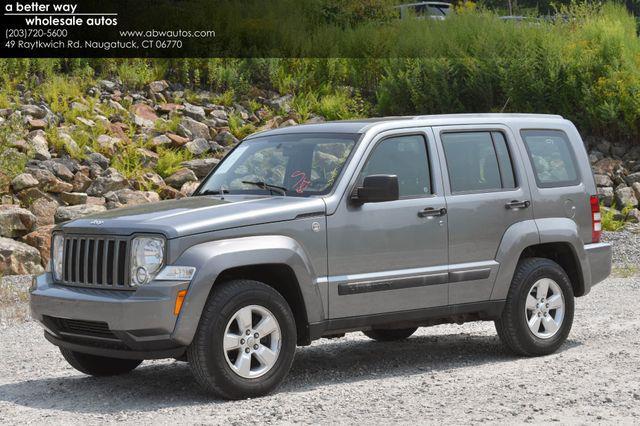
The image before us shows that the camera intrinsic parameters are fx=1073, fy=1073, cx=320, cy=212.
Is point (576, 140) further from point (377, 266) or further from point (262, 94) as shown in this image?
point (262, 94)

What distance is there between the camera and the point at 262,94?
71.9 ft

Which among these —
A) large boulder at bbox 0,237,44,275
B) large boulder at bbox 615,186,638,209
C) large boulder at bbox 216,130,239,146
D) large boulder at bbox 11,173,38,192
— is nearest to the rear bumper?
large boulder at bbox 0,237,44,275

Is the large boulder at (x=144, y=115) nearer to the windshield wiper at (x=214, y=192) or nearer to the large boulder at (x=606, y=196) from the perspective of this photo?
the large boulder at (x=606, y=196)

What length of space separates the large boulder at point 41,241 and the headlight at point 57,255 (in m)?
8.21

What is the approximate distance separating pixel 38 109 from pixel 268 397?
43.7ft

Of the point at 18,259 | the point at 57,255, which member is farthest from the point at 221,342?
the point at 18,259

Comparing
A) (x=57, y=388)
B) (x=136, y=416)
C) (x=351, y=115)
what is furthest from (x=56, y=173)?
(x=136, y=416)

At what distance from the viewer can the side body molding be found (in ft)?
22.7

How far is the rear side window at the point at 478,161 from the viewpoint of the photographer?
8500mm

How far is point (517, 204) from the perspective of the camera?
8727 mm

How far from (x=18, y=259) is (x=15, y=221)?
4.16ft

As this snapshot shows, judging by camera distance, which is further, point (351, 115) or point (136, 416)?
point (351, 115)

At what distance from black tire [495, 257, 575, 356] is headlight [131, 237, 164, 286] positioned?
3.08 meters

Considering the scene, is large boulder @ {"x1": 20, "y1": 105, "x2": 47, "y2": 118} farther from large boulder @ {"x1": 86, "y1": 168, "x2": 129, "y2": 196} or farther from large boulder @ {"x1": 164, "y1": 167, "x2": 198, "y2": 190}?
large boulder @ {"x1": 164, "y1": 167, "x2": 198, "y2": 190}
